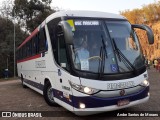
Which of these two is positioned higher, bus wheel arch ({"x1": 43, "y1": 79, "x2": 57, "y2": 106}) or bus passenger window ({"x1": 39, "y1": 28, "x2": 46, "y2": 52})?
bus passenger window ({"x1": 39, "y1": 28, "x2": 46, "y2": 52})

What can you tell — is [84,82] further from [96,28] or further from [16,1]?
[16,1]

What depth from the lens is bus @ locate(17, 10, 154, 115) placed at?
6.39 meters

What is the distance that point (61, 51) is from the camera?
7352 mm

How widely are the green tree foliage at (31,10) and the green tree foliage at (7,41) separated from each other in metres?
1.96

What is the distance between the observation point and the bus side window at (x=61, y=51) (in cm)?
703

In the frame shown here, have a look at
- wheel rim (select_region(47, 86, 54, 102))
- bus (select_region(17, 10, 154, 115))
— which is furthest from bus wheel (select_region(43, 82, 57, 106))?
bus (select_region(17, 10, 154, 115))

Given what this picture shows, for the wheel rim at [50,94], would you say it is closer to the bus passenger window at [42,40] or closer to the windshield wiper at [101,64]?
the bus passenger window at [42,40]

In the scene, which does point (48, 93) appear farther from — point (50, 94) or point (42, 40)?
point (42, 40)

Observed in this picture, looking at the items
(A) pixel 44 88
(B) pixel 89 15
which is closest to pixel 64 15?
(B) pixel 89 15

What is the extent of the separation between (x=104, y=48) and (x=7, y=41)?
34632mm

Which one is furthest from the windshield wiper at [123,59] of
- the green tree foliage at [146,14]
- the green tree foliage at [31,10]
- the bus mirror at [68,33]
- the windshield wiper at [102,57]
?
the green tree foliage at [146,14]

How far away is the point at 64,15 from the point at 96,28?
3.35 feet

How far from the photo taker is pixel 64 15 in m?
Result: 7.39

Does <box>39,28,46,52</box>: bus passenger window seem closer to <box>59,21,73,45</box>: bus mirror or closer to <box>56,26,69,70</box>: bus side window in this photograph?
<box>56,26,69,70</box>: bus side window
